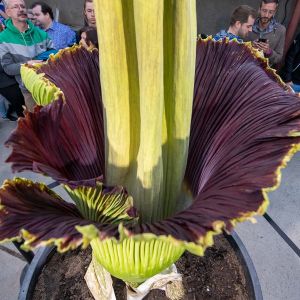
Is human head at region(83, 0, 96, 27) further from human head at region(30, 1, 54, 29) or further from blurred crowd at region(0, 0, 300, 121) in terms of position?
human head at region(30, 1, 54, 29)

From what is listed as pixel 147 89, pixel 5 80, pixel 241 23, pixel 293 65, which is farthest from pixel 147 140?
pixel 293 65

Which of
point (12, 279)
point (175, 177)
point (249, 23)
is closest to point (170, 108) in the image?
point (175, 177)

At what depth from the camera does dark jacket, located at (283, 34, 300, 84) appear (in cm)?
279

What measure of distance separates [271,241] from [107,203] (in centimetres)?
138

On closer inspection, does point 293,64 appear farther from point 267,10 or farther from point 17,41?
point 17,41

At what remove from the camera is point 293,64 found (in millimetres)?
2842

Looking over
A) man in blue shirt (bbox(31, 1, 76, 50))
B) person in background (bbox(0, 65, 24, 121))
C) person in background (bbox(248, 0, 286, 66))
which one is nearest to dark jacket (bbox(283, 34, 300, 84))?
person in background (bbox(248, 0, 286, 66))

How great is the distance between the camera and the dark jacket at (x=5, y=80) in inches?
99.2

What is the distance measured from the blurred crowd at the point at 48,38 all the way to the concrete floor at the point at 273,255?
1007mm

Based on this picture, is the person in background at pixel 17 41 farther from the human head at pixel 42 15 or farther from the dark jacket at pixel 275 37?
the dark jacket at pixel 275 37

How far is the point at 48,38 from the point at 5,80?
46 centimetres

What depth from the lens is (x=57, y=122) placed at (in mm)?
566

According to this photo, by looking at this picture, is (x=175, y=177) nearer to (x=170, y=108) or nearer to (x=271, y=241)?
(x=170, y=108)

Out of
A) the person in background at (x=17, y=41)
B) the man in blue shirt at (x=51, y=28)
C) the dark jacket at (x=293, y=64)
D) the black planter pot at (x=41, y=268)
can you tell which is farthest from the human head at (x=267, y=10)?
the black planter pot at (x=41, y=268)
